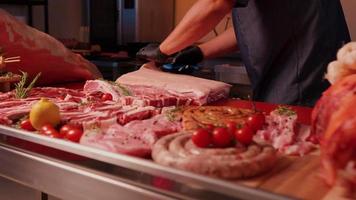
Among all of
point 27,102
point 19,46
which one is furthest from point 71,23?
point 27,102

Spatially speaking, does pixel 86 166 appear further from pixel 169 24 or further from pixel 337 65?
pixel 169 24

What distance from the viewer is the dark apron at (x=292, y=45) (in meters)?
2.04

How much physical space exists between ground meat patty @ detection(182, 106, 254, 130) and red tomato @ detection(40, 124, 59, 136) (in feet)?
1.11

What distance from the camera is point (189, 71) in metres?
2.29

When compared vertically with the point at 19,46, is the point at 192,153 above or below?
below

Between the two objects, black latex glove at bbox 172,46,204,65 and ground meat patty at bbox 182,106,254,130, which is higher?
black latex glove at bbox 172,46,204,65

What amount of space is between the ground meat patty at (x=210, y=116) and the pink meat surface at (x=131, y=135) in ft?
0.12

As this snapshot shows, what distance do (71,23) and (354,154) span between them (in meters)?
4.15

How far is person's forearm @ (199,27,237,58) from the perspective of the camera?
2484 mm

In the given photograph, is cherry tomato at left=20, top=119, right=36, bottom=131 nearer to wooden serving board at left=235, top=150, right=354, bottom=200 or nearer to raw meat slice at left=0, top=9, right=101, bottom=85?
wooden serving board at left=235, top=150, right=354, bottom=200

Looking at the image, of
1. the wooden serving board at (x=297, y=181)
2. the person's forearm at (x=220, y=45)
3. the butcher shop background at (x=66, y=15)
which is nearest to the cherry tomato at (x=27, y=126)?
the wooden serving board at (x=297, y=181)

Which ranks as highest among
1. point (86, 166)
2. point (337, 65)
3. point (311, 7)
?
point (311, 7)

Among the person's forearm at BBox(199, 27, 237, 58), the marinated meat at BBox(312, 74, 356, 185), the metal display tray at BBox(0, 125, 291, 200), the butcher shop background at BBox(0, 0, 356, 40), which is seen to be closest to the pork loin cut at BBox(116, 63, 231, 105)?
the person's forearm at BBox(199, 27, 237, 58)

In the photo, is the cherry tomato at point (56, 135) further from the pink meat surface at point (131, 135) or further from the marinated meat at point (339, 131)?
the marinated meat at point (339, 131)
